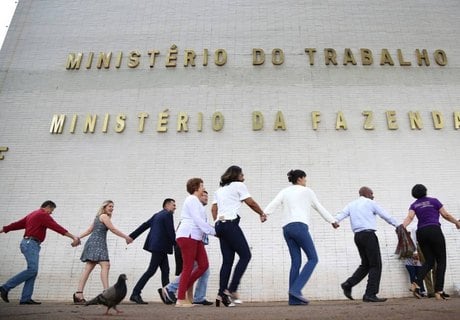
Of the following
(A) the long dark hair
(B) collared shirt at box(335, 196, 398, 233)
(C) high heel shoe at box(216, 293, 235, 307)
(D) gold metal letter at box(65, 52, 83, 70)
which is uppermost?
(D) gold metal letter at box(65, 52, 83, 70)

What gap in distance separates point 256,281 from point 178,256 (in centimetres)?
219

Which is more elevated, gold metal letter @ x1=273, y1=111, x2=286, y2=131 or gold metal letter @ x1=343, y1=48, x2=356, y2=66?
gold metal letter @ x1=343, y1=48, x2=356, y2=66

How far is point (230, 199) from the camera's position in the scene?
15.7ft

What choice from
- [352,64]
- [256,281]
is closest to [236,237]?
[256,281]

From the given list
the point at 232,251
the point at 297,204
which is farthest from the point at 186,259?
the point at 297,204

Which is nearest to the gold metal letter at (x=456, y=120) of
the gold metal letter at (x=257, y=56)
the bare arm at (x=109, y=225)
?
the gold metal letter at (x=257, y=56)

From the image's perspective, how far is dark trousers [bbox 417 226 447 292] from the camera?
5.16 metres

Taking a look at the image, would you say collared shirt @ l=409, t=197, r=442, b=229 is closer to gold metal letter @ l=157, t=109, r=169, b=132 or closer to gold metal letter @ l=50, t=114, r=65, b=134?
gold metal letter @ l=157, t=109, r=169, b=132

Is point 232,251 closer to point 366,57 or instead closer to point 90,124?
point 90,124

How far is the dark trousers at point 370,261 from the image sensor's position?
502cm

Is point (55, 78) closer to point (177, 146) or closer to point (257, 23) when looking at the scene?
point (177, 146)

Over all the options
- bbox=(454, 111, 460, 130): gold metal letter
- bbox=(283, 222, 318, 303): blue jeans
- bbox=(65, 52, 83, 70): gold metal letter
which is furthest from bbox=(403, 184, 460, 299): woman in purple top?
bbox=(65, 52, 83, 70): gold metal letter

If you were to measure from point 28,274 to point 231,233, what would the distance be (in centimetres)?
326

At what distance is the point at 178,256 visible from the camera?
19.5 ft
